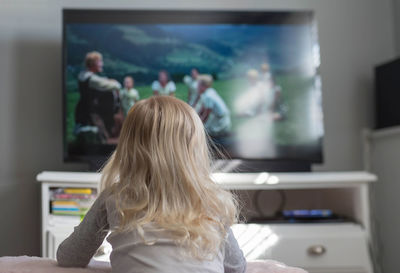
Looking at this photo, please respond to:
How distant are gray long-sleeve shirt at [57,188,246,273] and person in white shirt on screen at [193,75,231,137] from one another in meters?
1.44

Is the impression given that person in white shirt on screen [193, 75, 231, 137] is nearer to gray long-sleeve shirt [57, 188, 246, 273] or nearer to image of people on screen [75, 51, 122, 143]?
image of people on screen [75, 51, 122, 143]

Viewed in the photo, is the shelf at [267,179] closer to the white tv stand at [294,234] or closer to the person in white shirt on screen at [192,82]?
the white tv stand at [294,234]

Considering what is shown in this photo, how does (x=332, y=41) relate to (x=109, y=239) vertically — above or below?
above

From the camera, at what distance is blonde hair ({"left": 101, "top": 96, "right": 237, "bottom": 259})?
1.09 metres

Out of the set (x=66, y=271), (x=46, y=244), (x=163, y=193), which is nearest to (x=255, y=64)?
(x=46, y=244)

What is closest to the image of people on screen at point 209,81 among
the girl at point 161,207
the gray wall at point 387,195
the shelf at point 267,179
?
the shelf at point 267,179

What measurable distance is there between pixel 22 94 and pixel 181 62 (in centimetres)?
91

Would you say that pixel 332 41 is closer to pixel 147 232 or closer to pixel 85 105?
pixel 85 105

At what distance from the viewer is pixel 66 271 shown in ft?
3.38

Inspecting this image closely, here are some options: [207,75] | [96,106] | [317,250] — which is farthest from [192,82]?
[317,250]

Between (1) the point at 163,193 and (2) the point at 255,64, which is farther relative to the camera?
(2) the point at 255,64

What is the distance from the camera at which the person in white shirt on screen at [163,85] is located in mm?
2588

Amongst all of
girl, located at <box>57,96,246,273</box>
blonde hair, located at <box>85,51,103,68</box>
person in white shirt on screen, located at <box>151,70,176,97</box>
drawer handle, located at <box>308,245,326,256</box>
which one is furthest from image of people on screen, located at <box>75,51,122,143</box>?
girl, located at <box>57,96,246,273</box>

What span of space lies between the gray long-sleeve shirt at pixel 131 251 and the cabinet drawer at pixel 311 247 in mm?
1137
